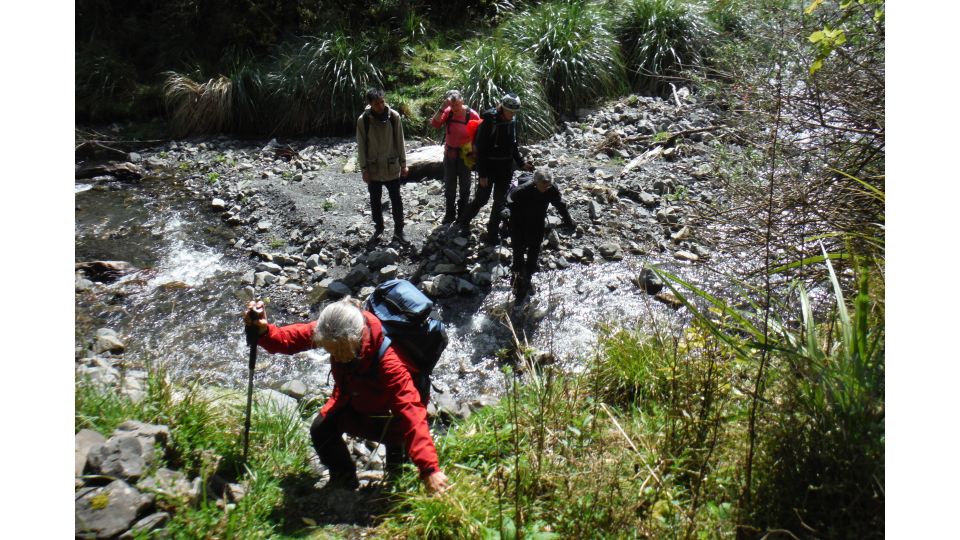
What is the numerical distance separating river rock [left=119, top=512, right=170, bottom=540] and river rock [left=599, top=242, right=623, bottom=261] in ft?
19.1

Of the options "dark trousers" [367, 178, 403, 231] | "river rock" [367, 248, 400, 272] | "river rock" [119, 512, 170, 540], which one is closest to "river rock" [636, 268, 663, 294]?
"river rock" [367, 248, 400, 272]

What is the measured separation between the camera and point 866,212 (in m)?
4.85

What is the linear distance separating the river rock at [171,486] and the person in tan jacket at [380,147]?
4.69 metres

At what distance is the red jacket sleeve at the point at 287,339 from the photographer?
4047mm

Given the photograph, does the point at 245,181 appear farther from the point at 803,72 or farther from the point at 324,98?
the point at 803,72

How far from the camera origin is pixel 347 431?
417 centimetres

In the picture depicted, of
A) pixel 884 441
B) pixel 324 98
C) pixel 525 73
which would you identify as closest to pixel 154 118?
pixel 324 98

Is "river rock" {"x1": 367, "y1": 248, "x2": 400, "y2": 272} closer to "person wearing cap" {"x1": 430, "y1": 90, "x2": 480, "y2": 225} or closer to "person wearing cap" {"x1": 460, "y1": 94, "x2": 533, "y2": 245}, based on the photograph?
"person wearing cap" {"x1": 430, "y1": 90, "x2": 480, "y2": 225}

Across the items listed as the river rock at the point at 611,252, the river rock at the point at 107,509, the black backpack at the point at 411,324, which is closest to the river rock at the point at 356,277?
the river rock at the point at 611,252

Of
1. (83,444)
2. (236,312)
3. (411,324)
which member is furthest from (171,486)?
(236,312)

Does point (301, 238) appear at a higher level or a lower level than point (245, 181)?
lower

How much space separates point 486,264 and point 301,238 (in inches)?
99.7

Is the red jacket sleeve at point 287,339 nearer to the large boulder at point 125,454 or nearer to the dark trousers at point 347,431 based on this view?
the dark trousers at point 347,431

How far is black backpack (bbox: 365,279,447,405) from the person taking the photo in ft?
13.5
